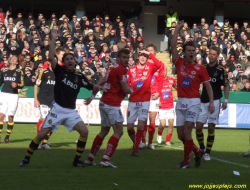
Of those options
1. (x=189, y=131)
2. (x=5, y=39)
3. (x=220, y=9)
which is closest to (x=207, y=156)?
(x=189, y=131)

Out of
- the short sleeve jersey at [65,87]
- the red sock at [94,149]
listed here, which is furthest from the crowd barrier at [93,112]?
the short sleeve jersey at [65,87]

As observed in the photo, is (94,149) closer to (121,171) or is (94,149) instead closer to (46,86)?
(121,171)

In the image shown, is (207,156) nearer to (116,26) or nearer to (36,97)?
(36,97)

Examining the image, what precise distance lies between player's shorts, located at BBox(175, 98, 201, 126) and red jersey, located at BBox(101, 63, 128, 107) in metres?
1.18

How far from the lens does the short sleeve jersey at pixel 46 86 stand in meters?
14.5

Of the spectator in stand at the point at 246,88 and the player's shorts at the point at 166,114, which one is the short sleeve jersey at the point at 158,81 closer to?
the player's shorts at the point at 166,114

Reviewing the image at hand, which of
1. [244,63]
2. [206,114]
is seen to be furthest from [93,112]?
[206,114]

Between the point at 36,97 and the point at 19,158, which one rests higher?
the point at 36,97

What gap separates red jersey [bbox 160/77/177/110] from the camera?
1725 centimetres

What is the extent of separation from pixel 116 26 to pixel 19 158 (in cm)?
2010

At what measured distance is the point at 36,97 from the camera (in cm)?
1417

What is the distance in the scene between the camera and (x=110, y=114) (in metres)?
11.2

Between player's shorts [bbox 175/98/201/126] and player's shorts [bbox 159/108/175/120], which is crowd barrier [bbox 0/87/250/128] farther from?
player's shorts [bbox 175/98/201/126]

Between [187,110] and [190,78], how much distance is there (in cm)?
62
